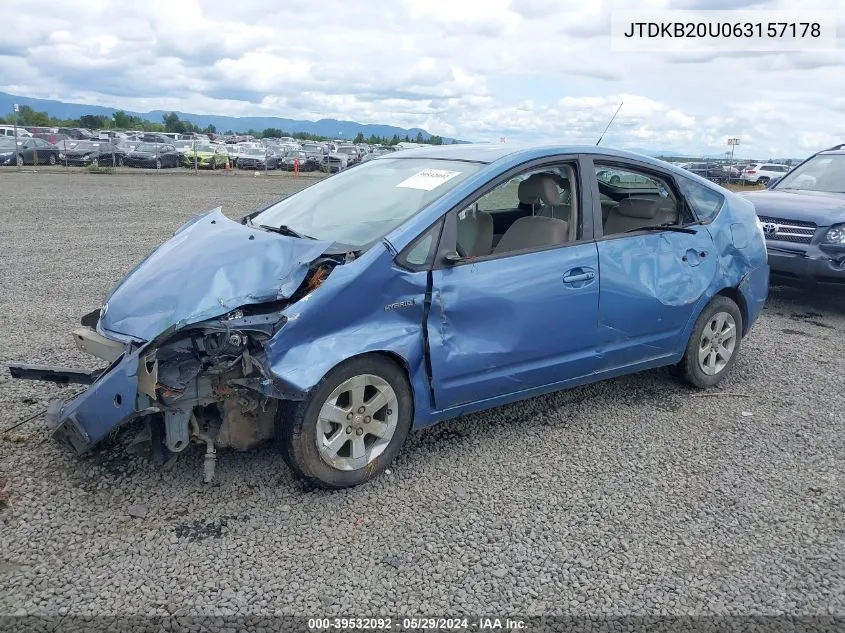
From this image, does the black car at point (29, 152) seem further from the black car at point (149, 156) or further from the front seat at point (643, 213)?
the front seat at point (643, 213)

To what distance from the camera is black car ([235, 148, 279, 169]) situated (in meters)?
36.8

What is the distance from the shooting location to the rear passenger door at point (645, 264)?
4570mm

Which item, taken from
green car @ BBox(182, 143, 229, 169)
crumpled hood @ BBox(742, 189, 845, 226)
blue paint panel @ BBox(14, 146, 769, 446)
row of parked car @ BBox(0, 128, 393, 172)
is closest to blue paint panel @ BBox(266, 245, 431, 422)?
blue paint panel @ BBox(14, 146, 769, 446)

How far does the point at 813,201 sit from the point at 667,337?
4364 millimetres

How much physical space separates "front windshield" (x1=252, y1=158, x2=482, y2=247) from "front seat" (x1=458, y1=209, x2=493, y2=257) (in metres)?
0.22

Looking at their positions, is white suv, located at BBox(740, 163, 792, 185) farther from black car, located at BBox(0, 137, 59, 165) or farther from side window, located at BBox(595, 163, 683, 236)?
side window, located at BBox(595, 163, 683, 236)

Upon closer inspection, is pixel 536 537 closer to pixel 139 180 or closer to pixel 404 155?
pixel 404 155

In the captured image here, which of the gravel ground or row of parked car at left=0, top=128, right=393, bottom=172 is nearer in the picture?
the gravel ground

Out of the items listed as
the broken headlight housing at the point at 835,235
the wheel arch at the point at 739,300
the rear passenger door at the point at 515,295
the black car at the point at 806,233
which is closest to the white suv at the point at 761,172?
the black car at the point at 806,233

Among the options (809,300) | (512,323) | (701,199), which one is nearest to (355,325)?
(512,323)

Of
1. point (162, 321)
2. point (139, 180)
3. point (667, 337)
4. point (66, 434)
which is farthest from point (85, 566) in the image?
point (139, 180)

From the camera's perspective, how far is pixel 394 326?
12.0ft

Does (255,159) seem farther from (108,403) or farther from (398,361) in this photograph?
(108,403)

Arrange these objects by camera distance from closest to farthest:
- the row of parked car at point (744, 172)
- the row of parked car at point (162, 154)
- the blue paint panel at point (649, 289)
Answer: the blue paint panel at point (649, 289), the row of parked car at point (162, 154), the row of parked car at point (744, 172)
